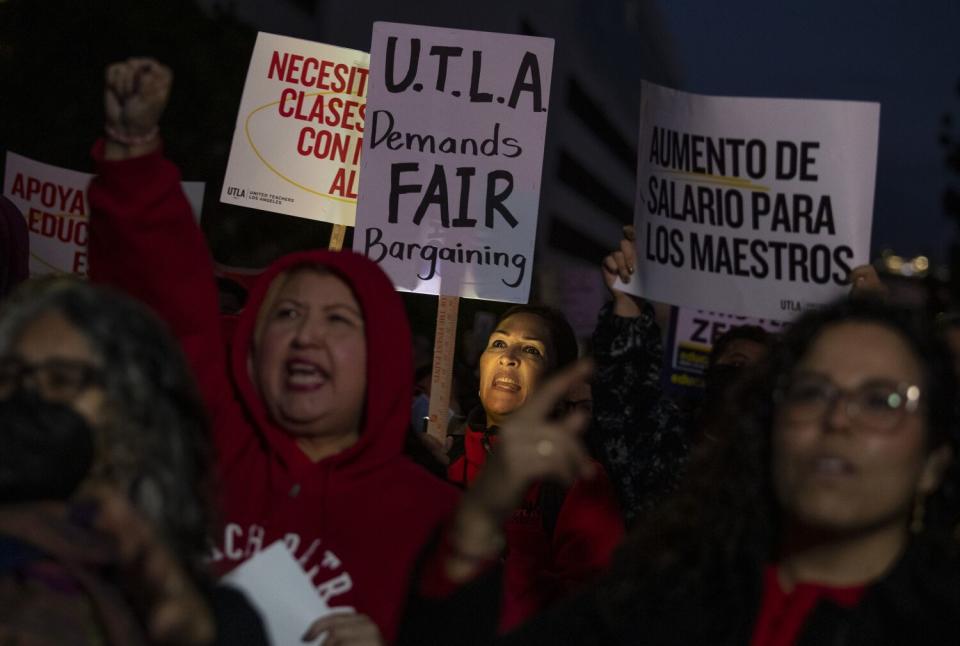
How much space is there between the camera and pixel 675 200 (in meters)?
5.55

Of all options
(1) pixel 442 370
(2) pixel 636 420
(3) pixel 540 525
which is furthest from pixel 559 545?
(1) pixel 442 370

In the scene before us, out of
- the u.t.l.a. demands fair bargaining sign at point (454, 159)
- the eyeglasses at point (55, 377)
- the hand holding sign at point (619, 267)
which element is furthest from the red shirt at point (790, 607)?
the u.t.l.a. demands fair bargaining sign at point (454, 159)

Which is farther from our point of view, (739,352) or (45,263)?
(45,263)

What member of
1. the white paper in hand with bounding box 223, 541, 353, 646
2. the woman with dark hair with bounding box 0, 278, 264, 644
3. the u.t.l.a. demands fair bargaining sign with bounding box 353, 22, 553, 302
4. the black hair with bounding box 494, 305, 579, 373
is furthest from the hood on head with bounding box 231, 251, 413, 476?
the u.t.l.a. demands fair bargaining sign with bounding box 353, 22, 553, 302

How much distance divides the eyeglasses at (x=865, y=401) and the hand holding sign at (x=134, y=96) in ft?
4.59

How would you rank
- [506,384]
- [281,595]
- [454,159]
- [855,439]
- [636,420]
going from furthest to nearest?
[454,159] < [506,384] < [636,420] < [281,595] < [855,439]

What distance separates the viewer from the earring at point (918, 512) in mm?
2545

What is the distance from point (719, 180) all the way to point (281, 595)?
322 centimetres

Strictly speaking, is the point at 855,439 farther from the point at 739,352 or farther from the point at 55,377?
the point at 739,352

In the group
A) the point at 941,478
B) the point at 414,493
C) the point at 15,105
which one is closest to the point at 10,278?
the point at 414,493

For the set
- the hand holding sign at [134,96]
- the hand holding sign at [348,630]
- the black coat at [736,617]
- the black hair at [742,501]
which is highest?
the hand holding sign at [134,96]

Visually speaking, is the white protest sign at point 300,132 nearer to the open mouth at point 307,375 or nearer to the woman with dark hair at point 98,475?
the open mouth at point 307,375

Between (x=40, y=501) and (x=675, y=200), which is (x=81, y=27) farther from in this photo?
(x=40, y=501)

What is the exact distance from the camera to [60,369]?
2.11 meters
